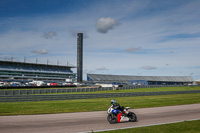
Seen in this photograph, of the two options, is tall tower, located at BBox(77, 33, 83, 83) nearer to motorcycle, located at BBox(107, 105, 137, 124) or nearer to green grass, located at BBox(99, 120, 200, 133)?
motorcycle, located at BBox(107, 105, 137, 124)

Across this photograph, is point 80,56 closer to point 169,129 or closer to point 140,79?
point 140,79

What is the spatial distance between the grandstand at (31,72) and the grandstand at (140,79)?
20.7 metres

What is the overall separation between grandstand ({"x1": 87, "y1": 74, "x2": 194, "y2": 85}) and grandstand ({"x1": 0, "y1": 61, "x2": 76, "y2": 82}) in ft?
68.0

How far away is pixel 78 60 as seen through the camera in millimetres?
113625

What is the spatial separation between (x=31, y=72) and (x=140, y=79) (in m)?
67.6

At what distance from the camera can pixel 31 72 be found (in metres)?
113

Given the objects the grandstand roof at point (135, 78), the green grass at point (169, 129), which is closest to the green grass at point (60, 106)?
the green grass at point (169, 129)

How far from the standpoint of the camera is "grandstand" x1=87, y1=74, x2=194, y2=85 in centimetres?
11689

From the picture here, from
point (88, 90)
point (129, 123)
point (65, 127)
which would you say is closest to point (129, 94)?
point (88, 90)

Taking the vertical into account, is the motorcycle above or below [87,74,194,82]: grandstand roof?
below

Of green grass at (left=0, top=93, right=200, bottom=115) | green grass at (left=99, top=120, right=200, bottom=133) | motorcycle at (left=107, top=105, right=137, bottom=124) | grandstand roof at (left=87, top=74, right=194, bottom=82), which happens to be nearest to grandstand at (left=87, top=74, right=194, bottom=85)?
grandstand roof at (left=87, top=74, right=194, bottom=82)

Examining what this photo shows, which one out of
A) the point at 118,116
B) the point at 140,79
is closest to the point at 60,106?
the point at 118,116

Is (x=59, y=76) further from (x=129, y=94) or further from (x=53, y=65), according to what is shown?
(x=129, y=94)

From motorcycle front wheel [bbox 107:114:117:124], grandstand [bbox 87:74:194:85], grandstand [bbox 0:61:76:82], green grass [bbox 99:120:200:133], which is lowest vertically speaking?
green grass [bbox 99:120:200:133]
